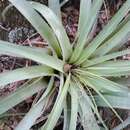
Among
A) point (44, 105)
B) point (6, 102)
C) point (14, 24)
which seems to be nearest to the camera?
point (6, 102)

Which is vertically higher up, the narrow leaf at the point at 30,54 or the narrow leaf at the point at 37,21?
the narrow leaf at the point at 37,21

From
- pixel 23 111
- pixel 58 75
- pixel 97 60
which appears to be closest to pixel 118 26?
pixel 97 60

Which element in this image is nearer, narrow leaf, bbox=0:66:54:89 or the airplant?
narrow leaf, bbox=0:66:54:89

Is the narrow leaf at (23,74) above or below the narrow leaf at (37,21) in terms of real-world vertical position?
below

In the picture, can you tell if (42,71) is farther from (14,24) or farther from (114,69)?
(14,24)

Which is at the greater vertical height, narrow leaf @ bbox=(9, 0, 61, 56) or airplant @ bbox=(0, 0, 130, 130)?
narrow leaf @ bbox=(9, 0, 61, 56)

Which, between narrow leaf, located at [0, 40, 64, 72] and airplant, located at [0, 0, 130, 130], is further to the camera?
airplant, located at [0, 0, 130, 130]

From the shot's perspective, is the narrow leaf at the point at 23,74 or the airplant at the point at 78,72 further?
the airplant at the point at 78,72

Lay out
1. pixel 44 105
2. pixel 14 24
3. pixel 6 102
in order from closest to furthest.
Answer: pixel 6 102 < pixel 44 105 < pixel 14 24
